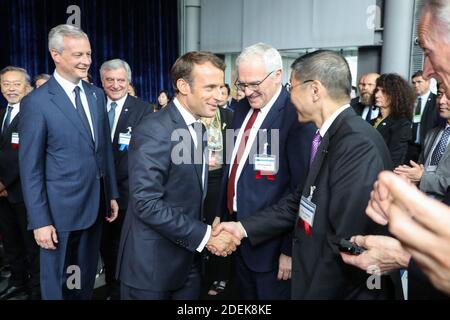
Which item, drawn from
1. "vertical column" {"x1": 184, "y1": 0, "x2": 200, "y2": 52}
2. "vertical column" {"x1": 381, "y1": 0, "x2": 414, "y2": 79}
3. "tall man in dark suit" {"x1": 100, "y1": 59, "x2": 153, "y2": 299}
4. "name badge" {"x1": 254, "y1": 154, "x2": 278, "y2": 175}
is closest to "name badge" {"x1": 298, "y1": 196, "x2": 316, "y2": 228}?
"name badge" {"x1": 254, "y1": 154, "x2": 278, "y2": 175}

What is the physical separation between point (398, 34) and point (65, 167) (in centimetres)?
661

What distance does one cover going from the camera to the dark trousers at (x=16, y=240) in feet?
10.0

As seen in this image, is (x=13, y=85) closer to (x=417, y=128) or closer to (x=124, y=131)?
(x=124, y=131)

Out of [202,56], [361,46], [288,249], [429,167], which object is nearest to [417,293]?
[288,249]

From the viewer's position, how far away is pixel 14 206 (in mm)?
Answer: 3096

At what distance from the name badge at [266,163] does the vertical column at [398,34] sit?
6047 millimetres

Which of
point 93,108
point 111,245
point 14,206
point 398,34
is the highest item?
point 398,34

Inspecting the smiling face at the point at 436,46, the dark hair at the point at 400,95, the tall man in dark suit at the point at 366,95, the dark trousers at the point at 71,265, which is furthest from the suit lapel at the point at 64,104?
the tall man in dark suit at the point at 366,95

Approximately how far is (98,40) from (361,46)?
21.5 ft

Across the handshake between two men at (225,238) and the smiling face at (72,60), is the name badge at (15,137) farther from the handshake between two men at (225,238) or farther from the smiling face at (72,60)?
the handshake between two men at (225,238)

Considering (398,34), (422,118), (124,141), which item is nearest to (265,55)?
(124,141)

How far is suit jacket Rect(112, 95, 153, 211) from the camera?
306cm

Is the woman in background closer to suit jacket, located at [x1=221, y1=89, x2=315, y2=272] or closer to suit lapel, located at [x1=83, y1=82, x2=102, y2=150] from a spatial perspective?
suit jacket, located at [x1=221, y1=89, x2=315, y2=272]

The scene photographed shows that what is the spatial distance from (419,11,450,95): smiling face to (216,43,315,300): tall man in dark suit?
38.9 inches
